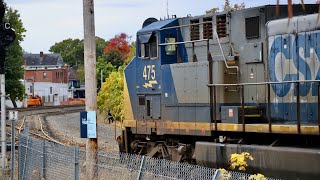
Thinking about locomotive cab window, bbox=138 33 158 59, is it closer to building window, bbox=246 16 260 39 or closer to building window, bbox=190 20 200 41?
building window, bbox=190 20 200 41

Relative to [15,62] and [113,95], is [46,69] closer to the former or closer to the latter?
[15,62]

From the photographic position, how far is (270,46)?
11844mm

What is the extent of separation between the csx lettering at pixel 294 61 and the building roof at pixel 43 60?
111 metres

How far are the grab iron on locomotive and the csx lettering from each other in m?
0.02

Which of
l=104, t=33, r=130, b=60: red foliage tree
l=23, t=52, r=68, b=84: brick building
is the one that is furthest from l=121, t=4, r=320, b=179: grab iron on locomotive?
l=23, t=52, r=68, b=84: brick building

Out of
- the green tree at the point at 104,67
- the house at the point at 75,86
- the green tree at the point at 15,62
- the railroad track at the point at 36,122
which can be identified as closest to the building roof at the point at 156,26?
the railroad track at the point at 36,122

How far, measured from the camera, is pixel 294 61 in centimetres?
1128

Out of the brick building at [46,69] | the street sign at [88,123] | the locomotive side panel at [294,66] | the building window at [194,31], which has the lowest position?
Answer: the street sign at [88,123]

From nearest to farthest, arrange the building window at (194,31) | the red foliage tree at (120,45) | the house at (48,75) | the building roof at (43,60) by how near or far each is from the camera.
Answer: the building window at (194,31)
the red foliage tree at (120,45)
the house at (48,75)
the building roof at (43,60)

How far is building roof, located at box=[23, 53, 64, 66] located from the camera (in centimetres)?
12081

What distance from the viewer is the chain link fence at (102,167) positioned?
9022 millimetres

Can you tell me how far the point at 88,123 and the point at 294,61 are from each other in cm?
442

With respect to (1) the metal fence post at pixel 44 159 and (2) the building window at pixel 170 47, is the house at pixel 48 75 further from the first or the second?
(1) the metal fence post at pixel 44 159

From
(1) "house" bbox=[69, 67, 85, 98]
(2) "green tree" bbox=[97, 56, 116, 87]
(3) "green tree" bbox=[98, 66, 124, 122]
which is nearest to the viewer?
(3) "green tree" bbox=[98, 66, 124, 122]
